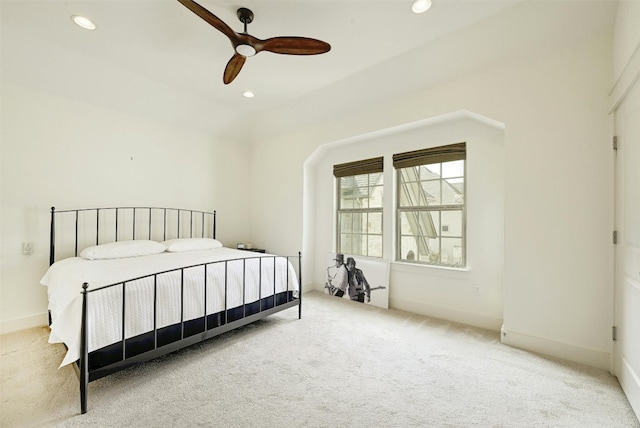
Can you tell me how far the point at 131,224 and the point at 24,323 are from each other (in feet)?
4.73

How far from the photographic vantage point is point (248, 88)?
12.0ft

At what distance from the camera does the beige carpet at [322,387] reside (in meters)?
1.65

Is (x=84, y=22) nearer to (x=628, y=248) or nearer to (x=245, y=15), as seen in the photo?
(x=245, y=15)

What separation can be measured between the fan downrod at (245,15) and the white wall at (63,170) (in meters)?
2.44

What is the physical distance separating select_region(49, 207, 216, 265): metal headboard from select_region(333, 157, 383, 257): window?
2159 mm

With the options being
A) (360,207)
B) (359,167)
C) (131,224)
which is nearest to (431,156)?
(359,167)

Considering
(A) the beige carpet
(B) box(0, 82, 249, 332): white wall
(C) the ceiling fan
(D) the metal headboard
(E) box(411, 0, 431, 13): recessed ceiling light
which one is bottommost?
(A) the beige carpet

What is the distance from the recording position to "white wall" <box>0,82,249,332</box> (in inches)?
115

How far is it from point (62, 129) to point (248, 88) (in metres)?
2.21

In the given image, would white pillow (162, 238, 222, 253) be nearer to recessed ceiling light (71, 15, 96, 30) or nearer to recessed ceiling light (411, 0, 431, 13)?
recessed ceiling light (71, 15, 96, 30)

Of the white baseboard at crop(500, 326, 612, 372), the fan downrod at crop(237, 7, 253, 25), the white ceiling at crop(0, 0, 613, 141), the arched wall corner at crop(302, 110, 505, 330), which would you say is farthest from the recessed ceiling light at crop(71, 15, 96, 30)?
the white baseboard at crop(500, 326, 612, 372)

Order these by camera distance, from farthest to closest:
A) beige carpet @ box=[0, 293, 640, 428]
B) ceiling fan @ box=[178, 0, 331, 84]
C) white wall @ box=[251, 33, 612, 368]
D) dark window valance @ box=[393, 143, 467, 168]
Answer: dark window valance @ box=[393, 143, 467, 168], white wall @ box=[251, 33, 612, 368], ceiling fan @ box=[178, 0, 331, 84], beige carpet @ box=[0, 293, 640, 428]

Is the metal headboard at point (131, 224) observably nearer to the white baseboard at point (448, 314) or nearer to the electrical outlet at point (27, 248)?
the electrical outlet at point (27, 248)

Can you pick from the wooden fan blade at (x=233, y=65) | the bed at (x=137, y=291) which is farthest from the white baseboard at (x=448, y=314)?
the wooden fan blade at (x=233, y=65)
